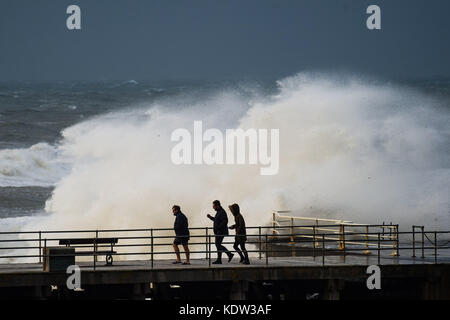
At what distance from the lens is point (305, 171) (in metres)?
40.2

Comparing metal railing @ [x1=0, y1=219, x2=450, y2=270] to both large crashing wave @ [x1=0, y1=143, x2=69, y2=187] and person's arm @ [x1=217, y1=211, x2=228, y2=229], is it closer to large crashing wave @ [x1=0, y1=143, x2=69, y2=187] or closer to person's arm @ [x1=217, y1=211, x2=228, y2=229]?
person's arm @ [x1=217, y1=211, x2=228, y2=229]

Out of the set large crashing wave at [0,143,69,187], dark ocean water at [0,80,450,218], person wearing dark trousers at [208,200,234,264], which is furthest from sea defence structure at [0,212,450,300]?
large crashing wave at [0,143,69,187]

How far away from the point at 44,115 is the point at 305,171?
38405 mm

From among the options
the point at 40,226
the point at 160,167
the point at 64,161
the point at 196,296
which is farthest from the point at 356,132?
the point at 196,296

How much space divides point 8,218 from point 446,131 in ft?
64.5

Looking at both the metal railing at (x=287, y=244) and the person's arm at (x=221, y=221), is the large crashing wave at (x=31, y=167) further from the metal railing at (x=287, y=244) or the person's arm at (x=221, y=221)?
the person's arm at (x=221, y=221)

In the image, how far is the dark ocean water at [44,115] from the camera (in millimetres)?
50062

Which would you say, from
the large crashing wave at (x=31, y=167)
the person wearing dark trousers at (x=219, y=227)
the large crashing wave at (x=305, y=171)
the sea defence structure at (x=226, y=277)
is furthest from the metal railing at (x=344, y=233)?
the large crashing wave at (x=31, y=167)

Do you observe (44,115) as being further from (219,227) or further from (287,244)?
(219,227)

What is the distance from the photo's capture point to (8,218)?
4306cm

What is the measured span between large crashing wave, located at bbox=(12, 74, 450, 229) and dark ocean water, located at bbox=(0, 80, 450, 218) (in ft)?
5.00
